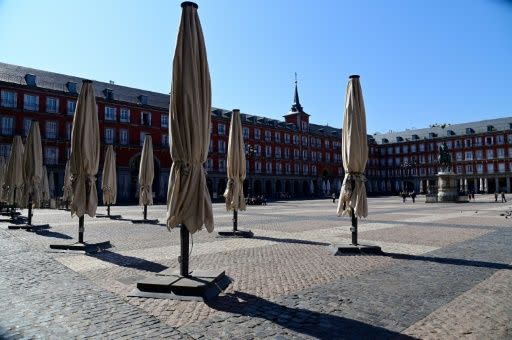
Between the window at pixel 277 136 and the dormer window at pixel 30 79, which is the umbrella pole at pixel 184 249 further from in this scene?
the window at pixel 277 136

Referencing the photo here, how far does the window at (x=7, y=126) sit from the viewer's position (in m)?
41.1

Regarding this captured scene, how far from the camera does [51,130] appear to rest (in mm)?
44406

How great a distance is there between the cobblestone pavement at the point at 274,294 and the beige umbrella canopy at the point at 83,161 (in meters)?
1.31

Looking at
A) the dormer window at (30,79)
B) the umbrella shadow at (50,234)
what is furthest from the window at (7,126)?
the umbrella shadow at (50,234)

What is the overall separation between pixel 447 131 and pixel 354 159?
296 ft

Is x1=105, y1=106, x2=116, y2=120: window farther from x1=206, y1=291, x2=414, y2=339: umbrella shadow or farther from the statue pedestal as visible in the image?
x1=206, y1=291, x2=414, y2=339: umbrella shadow

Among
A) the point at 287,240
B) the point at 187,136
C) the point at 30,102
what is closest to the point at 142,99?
the point at 30,102

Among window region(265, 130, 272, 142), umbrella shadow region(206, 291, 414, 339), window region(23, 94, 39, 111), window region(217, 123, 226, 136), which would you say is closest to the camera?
umbrella shadow region(206, 291, 414, 339)

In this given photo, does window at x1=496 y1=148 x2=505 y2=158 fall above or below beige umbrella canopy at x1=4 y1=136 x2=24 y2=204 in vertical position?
A: above

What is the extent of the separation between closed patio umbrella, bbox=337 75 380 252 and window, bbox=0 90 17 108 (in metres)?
44.3

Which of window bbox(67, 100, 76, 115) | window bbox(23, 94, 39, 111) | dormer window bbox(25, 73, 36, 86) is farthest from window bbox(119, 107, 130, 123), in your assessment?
dormer window bbox(25, 73, 36, 86)

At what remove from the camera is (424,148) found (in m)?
90.9

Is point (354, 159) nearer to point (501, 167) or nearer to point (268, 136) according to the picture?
point (268, 136)

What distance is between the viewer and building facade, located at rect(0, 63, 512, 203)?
43750 mm
